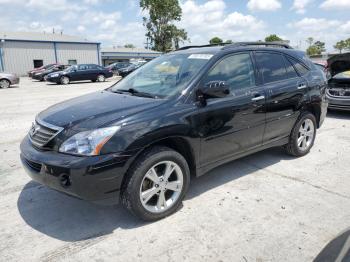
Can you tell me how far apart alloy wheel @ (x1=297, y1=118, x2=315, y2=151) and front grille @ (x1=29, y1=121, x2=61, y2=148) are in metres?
3.76

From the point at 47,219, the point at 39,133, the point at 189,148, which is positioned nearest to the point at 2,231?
the point at 47,219

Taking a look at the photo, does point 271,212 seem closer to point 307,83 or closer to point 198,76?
point 198,76

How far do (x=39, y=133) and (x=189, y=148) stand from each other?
1608 mm

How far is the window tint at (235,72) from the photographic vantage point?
3889mm

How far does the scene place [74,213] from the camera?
3615 millimetres

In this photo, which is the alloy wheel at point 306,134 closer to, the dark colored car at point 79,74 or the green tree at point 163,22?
the dark colored car at point 79,74

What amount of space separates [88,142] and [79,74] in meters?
A: 22.8

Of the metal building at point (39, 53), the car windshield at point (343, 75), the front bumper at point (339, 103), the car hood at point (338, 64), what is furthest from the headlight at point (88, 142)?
the metal building at point (39, 53)

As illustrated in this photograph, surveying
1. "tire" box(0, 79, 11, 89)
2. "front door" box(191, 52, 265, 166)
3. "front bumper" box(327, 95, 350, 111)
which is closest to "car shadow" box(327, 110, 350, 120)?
"front bumper" box(327, 95, 350, 111)

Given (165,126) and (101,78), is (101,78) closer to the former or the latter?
(101,78)

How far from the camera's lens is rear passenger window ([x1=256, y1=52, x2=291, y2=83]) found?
450 centimetres

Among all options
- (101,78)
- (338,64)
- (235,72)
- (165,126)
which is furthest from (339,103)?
(101,78)

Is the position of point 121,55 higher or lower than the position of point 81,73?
higher

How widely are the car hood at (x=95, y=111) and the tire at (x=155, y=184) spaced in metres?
0.47
